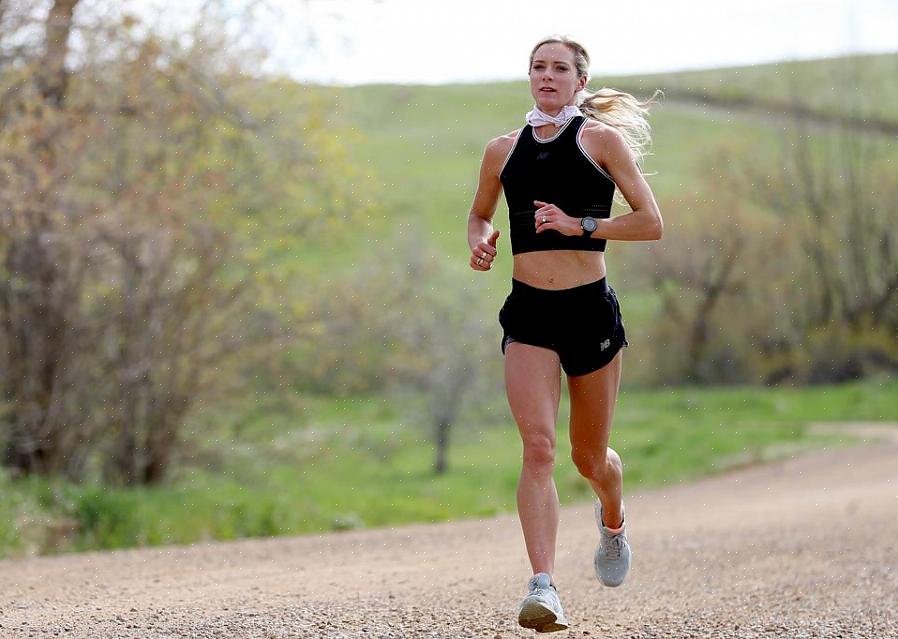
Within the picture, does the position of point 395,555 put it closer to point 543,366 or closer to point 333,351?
point 543,366

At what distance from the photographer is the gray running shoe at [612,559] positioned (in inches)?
249

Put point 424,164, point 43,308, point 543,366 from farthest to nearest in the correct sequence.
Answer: point 424,164 < point 43,308 < point 543,366

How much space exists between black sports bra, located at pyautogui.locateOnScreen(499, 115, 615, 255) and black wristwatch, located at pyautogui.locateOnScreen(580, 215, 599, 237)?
0.32ft

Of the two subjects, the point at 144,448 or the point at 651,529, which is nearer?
the point at 651,529

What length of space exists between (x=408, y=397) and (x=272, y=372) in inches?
629

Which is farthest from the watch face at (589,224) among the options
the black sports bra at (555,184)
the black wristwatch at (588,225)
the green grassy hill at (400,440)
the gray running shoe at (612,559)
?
the gray running shoe at (612,559)

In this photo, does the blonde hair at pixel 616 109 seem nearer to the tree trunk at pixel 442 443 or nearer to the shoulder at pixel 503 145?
the shoulder at pixel 503 145

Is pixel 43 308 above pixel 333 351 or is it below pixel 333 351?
above

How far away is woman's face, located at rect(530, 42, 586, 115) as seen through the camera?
536 centimetres

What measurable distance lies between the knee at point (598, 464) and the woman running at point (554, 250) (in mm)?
277

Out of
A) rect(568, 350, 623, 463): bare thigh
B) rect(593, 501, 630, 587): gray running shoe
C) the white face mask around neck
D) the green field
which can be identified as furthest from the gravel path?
the white face mask around neck

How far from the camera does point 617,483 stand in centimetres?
611

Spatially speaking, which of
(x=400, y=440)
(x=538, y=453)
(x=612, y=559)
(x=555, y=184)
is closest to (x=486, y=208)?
(x=555, y=184)

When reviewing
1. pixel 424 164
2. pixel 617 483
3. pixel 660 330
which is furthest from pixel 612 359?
pixel 424 164
